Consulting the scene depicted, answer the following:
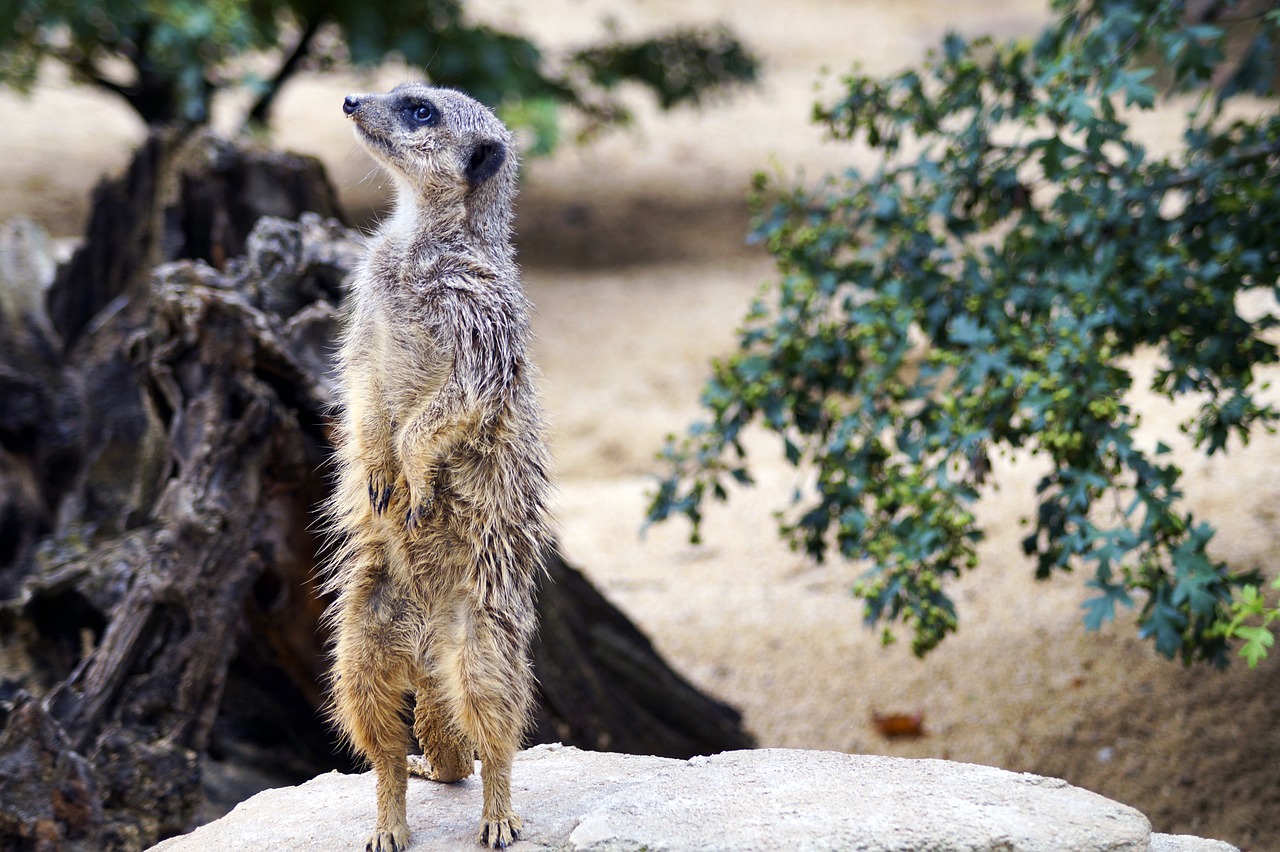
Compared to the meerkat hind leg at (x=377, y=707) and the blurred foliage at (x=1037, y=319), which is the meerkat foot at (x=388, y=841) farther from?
the blurred foliage at (x=1037, y=319)

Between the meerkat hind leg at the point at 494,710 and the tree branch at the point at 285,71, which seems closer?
the meerkat hind leg at the point at 494,710

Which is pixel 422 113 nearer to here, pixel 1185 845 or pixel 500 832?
pixel 500 832

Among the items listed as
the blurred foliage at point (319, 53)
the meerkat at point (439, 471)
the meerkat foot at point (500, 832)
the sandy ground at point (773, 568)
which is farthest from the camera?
the blurred foliage at point (319, 53)

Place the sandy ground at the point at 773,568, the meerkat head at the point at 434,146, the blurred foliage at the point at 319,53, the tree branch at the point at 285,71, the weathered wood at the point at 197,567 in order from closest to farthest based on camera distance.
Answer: the meerkat head at the point at 434,146 → the weathered wood at the point at 197,567 → the sandy ground at the point at 773,568 → the blurred foliage at the point at 319,53 → the tree branch at the point at 285,71

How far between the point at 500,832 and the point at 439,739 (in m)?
0.45

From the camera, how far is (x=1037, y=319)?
387cm

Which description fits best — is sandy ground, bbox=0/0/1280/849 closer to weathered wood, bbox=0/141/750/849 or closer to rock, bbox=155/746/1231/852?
weathered wood, bbox=0/141/750/849

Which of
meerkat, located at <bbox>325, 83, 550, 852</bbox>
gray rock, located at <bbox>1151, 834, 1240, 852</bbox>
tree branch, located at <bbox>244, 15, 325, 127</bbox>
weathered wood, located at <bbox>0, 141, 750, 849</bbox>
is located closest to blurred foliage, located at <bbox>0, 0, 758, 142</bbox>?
tree branch, located at <bbox>244, 15, 325, 127</bbox>

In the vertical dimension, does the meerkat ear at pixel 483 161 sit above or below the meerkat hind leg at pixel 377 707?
above

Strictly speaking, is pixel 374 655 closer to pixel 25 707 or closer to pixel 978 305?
pixel 25 707

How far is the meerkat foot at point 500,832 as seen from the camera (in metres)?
2.44

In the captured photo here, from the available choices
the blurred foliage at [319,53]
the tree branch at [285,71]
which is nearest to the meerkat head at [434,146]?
the blurred foliage at [319,53]

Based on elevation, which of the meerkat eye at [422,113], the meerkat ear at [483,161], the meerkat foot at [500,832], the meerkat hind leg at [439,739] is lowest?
the meerkat foot at [500,832]

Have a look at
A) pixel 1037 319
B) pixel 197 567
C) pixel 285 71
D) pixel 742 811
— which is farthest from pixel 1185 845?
pixel 285 71
